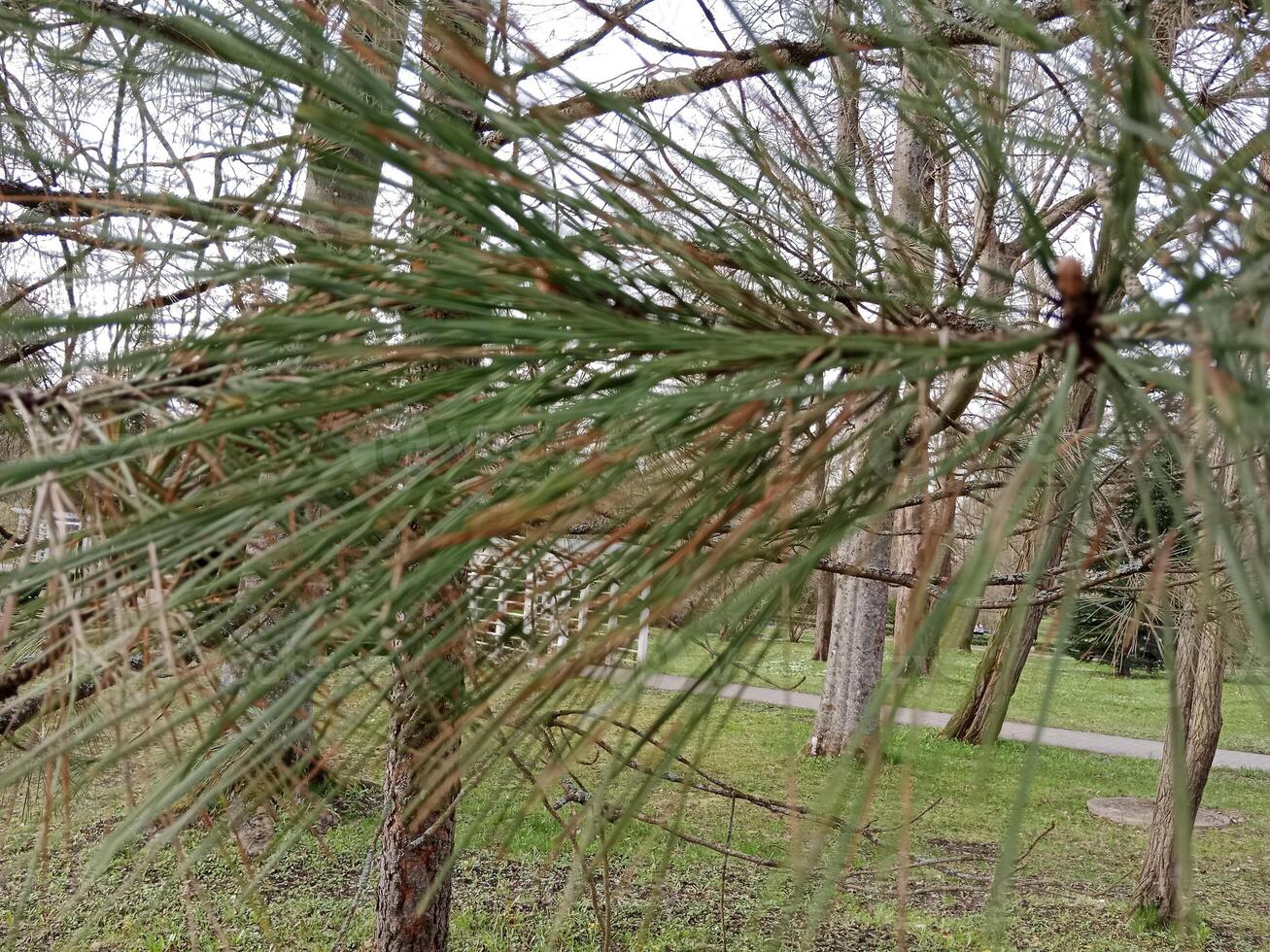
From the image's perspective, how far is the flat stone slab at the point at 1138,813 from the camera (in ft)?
18.1

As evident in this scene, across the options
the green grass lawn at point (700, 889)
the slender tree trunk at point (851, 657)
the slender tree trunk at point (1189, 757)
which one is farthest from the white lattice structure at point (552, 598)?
the slender tree trunk at point (851, 657)

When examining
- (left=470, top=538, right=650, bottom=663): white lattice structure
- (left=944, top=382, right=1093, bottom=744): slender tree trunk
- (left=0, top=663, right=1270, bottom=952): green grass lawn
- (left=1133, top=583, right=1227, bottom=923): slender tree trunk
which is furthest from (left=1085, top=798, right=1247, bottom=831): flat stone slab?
(left=470, top=538, right=650, bottom=663): white lattice structure

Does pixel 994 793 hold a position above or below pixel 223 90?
below

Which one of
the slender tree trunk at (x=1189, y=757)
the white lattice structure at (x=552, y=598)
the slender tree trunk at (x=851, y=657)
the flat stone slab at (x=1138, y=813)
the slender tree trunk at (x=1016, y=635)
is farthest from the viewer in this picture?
the slender tree trunk at (x=851, y=657)

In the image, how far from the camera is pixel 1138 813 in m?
5.71

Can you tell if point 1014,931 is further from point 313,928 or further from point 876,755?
point 876,755

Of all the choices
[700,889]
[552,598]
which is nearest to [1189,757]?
[700,889]

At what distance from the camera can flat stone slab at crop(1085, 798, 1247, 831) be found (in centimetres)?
550

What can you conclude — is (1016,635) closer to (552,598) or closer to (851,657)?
(552,598)

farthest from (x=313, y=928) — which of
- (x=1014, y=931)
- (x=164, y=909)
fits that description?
(x=1014, y=931)

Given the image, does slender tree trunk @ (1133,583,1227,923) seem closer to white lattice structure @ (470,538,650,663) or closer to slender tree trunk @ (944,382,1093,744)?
slender tree trunk @ (944,382,1093,744)

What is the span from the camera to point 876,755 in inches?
16.2

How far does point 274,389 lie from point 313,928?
332 cm

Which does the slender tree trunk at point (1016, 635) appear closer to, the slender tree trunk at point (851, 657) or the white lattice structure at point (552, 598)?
the white lattice structure at point (552, 598)
